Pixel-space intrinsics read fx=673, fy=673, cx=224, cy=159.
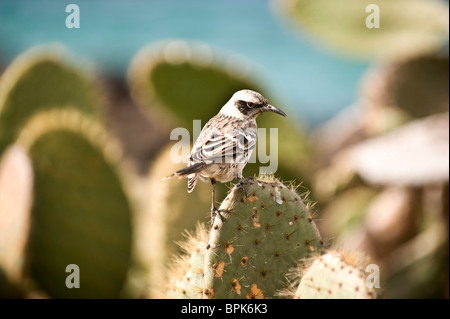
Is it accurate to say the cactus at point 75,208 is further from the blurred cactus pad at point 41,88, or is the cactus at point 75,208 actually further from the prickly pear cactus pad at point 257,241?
the prickly pear cactus pad at point 257,241

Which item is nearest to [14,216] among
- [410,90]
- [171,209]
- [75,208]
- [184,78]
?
[75,208]

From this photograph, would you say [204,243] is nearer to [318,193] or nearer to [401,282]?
[401,282]

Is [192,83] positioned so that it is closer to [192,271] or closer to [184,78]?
[184,78]

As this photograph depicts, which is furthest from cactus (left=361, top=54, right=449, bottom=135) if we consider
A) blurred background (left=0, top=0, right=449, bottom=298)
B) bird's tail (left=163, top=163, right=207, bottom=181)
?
bird's tail (left=163, top=163, right=207, bottom=181)

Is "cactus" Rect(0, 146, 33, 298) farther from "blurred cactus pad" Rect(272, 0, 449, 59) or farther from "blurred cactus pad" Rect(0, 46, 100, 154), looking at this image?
"blurred cactus pad" Rect(272, 0, 449, 59)

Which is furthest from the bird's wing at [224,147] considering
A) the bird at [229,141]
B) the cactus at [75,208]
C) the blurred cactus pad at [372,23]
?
the blurred cactus pad at [372,23]

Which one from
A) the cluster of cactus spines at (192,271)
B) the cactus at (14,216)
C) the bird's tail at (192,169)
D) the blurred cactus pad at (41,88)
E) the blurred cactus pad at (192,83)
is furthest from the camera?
the blurred cactus pad at (192,83)

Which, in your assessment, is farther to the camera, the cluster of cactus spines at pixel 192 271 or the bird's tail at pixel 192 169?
the cluster of cactus spines at pixel 192 271
